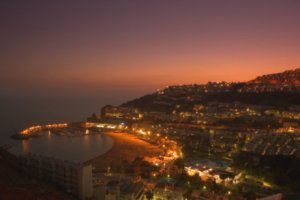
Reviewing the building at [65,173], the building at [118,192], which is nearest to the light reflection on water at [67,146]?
the building at [65,173]

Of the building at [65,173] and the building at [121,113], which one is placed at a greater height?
the building at [65,173]

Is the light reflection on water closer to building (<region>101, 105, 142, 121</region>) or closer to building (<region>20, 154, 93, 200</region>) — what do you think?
building (<region>20, 154, 93, 200</region>)

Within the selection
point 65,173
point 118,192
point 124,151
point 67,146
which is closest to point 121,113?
point 67,146

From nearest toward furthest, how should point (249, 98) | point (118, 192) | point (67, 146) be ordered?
point (118, 192) → point (67, 146) → point (249, 98)

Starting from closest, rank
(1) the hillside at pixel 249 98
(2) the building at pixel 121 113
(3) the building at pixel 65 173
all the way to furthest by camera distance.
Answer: (3) the building at pixel 65 173
(2) the building at pixel 121 113
(1) the hillside at pixel 249 98

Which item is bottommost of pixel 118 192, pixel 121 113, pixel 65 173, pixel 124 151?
pixel 124 151

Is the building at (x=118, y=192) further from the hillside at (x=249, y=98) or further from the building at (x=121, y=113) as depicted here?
the hillside at (x=249, y=98)

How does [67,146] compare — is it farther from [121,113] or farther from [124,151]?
[121,113]
